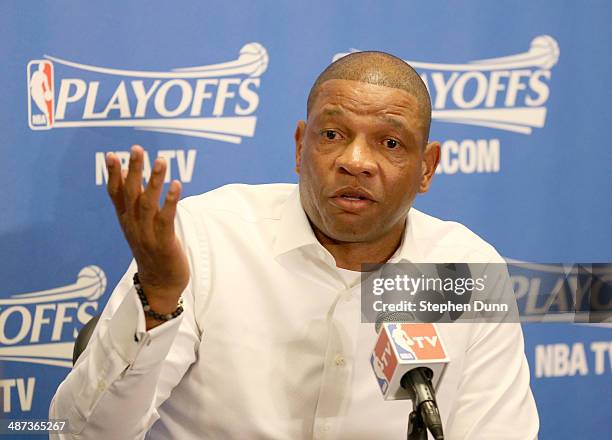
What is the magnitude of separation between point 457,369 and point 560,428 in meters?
1.26

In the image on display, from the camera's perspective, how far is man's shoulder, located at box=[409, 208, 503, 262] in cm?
236

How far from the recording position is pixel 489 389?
7.19 feet

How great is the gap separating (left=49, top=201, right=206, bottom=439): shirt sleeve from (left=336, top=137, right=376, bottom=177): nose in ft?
1.99

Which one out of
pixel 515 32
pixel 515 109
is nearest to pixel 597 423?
pixel 515 109

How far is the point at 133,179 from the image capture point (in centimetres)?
143

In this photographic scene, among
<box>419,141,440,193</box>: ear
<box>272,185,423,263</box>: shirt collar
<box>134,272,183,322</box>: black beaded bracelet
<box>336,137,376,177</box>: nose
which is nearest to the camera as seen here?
<box>134,272,183,322</box>: black beaded bracelet

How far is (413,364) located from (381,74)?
96cm

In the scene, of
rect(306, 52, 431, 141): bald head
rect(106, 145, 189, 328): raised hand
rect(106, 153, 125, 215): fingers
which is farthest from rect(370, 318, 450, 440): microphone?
rect(306, 52, 431, 141): bald head

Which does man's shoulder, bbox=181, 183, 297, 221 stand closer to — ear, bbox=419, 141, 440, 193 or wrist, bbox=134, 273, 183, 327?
ear, bbox=419, 141, 440, 193

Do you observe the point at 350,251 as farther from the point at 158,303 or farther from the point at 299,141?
the point at 158,303

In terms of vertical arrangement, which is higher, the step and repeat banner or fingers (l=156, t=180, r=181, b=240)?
the step and repeat banner

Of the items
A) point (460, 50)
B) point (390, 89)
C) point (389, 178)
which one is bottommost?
point (389, 178)

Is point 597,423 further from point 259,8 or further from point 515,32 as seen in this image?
point 259,8

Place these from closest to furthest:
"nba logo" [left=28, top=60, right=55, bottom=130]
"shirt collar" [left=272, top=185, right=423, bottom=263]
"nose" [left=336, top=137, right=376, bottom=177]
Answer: "nose" [left=336, top=137, right=376, bottom=177] < "shirt collar" [left=272, top=185, right=423, bottom=263] < "nba logo" [left=28, top=60, right=55, bottom=130]
